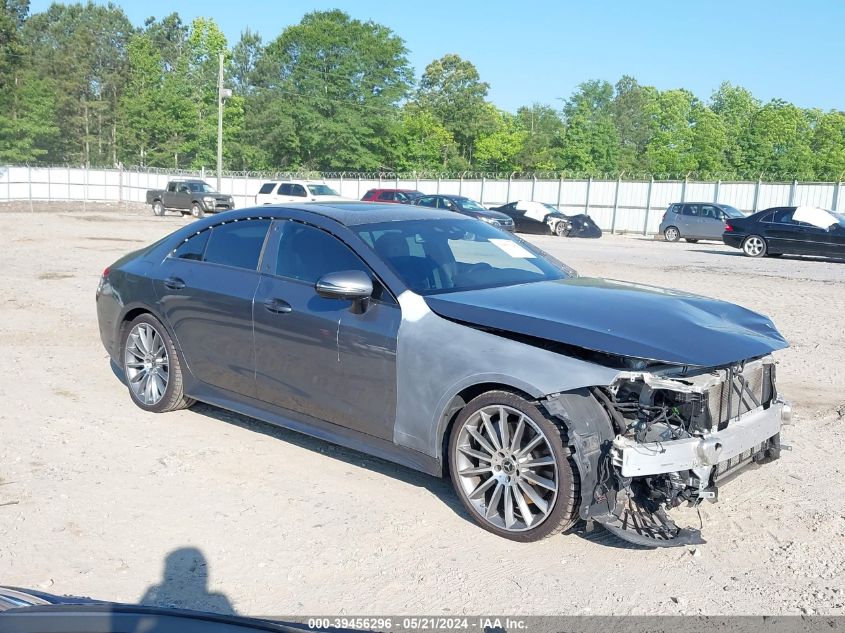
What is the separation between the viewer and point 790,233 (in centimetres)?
2200

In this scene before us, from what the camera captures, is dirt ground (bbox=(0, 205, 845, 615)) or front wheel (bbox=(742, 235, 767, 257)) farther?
front wheel (bbox=(742, 235, 767, 257))

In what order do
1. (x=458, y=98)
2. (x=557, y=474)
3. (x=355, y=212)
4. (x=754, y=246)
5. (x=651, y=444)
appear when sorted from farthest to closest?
(x=458, y=98) < (x=754, y=246) < (x=355, y=212) < (x=557, y=474) < (x=651, y=444)

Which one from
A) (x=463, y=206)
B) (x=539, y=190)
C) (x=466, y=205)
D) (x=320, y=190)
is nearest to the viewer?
(x=463, y=206)

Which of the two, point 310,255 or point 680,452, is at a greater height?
point 310,255

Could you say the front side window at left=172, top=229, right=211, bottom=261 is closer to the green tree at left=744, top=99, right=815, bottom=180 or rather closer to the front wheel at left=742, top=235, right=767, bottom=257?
the front wheel at left=742, top=235, right=767, bottom=257

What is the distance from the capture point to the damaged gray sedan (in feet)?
13.2

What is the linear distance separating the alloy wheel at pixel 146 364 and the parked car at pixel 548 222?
27.3 metres

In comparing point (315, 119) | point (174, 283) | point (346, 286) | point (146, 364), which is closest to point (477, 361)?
point (346, 286)

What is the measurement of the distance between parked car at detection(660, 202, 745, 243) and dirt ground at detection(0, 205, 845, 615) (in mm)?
24988

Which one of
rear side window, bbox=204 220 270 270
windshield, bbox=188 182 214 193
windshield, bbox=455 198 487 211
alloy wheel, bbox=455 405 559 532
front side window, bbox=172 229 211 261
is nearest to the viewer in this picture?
alloy wheel, bbox=455 405 559 532

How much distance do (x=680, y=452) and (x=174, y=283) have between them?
379 centimetres

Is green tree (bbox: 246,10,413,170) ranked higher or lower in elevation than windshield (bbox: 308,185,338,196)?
higher

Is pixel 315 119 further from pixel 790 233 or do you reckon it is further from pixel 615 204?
pixel 790 233

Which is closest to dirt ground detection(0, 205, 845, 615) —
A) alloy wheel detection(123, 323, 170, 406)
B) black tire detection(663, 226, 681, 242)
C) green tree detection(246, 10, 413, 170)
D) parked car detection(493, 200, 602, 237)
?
alloy wheel detection(123, 323, 170, 406)
